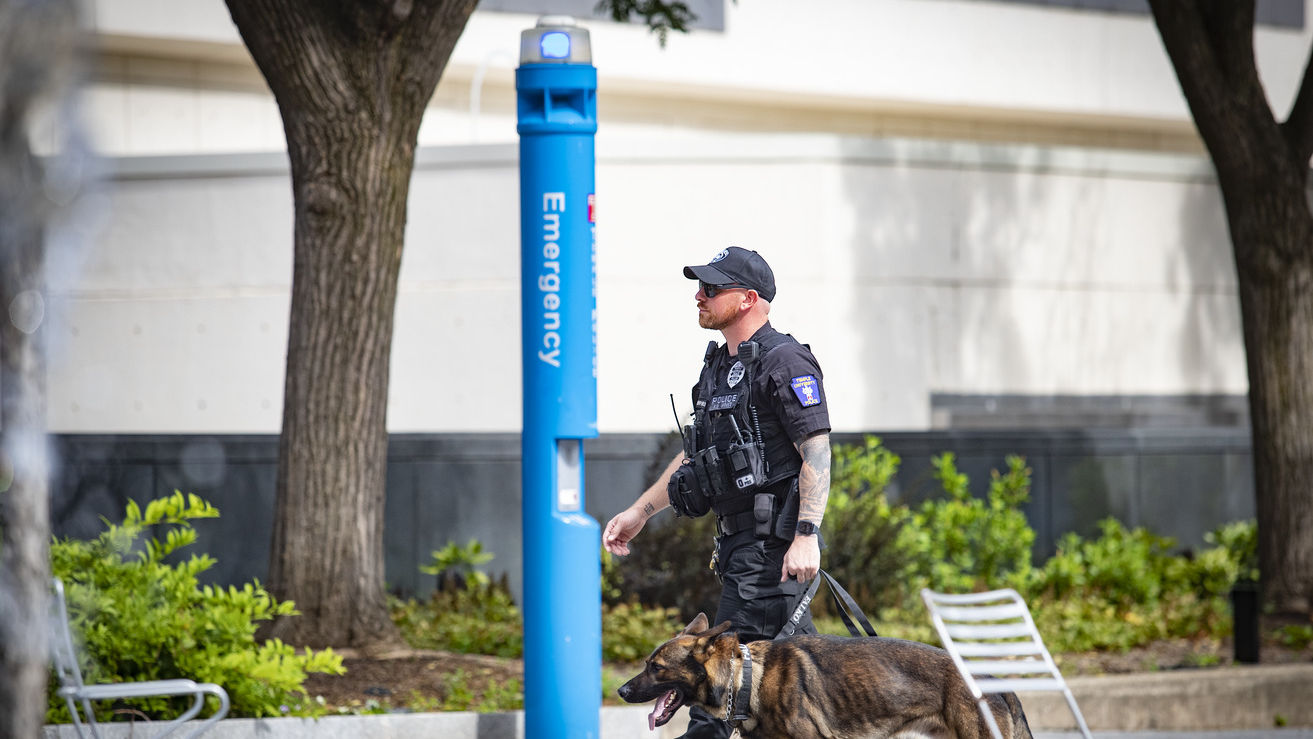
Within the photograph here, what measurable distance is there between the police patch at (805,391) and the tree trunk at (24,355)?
9.06 ft

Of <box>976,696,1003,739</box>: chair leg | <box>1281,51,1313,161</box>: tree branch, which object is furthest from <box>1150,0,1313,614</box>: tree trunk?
<box>976,696,1003,739</box>: chair leg

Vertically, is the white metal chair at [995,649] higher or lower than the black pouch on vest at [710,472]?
lower

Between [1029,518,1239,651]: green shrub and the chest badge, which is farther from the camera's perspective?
[1029,518,1239,651]: green shrub

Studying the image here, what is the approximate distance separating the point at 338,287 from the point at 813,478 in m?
3.90

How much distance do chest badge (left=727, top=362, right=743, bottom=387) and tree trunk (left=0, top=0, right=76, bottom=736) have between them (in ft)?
9.31

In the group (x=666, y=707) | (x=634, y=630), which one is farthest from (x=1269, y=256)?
(x=666, y=707)

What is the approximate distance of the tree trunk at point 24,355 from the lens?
2.64 metres

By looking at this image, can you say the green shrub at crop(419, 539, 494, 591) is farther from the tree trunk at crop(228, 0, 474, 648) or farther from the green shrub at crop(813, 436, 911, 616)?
the green shrub at crop(813, 436, 911, 616)

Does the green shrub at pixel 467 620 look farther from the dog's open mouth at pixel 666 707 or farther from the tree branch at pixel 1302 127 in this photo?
the tree branch at pixel 1302 127

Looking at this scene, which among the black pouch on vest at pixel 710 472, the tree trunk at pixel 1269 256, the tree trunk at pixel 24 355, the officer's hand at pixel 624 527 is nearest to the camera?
the tree trunk at pixel 24 355

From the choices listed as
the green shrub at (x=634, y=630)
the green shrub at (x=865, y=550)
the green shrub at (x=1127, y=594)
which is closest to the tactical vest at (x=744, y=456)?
the green shrub at (x=634, y=630)

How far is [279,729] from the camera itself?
20.8 feet

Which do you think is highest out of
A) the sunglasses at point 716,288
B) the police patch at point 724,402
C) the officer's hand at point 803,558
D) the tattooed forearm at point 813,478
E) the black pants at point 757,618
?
the sunglasses at point 716,288

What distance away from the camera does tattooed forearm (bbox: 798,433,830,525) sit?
16.2ft
